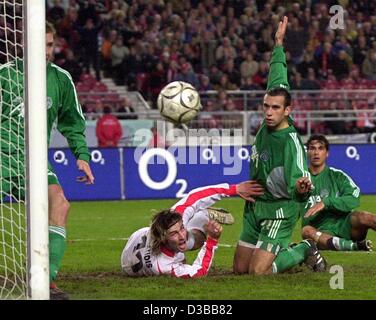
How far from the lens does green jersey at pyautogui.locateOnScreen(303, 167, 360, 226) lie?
11.4 metres

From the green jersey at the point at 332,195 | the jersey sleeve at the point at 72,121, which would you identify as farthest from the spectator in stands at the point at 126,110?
the jersey sleeve at the point at 72,121

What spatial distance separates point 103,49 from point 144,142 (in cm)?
503

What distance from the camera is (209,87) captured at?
81.9 ft

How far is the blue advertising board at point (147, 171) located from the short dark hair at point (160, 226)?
9.97m

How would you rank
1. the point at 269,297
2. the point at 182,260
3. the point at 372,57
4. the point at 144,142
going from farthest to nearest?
the point at 372,57, the point at 144,142, the point at 182,260, the point at 269,297

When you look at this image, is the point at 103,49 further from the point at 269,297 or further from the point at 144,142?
the point at 269,297

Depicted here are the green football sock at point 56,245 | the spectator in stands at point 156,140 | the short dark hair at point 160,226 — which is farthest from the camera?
the spectator in stands at point 156,140

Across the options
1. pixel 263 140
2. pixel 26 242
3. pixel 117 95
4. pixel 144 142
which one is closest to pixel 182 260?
pixel 263 140

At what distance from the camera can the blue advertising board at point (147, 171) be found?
19625 mm

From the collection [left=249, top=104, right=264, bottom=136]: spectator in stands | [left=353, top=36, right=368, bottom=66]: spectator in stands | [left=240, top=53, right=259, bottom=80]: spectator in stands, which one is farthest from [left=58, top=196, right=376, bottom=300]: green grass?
[left=353, top=36, right=368, bottom=66]: spectator in stands

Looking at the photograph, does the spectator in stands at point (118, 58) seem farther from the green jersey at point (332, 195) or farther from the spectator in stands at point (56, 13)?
the green jersey at point (332, 195)

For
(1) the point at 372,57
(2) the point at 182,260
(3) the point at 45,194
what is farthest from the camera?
(1) the point at 372,57

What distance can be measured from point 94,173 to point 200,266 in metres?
10.3

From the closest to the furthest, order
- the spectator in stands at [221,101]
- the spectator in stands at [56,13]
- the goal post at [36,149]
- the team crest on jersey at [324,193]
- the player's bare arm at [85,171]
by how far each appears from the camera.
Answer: the goal post at [36,149]
the player's bare arm at [85,171]
the team crest on jersey at [324,193]
the spectator in stands at [221,101]
the spectator in stands at [56,13]
